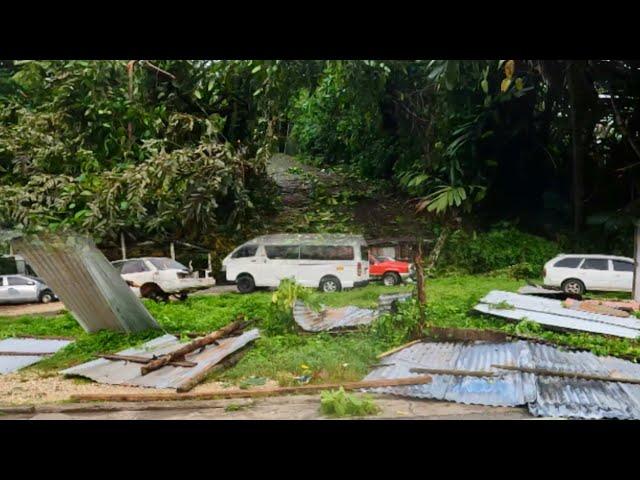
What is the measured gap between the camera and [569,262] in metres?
4.07

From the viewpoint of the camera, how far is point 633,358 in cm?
392

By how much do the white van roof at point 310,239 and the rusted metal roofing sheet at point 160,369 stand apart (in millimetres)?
557

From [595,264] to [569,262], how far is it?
0.48 feet

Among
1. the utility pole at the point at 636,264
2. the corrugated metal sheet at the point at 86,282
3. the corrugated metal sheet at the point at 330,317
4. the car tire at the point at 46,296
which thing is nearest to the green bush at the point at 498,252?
the utility pole at the point at 636,264

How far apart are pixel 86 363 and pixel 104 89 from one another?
5.48 feet

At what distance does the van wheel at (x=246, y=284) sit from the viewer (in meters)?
4.15

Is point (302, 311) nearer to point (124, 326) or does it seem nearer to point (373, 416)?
point (373, 416)

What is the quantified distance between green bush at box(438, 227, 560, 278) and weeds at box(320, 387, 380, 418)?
37.5 inches

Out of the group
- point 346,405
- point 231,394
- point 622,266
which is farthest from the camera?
point 622,266

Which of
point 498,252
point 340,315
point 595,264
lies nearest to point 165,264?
point 340,315

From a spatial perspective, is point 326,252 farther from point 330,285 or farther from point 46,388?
point 46,388

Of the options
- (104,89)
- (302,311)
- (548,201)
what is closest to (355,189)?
(302,311)

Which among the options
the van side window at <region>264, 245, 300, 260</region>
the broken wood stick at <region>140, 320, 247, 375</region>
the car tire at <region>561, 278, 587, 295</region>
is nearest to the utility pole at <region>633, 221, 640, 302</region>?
the car tire at <region>561, 278, 587, 295</region>

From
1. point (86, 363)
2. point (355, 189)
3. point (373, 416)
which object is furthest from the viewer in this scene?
point (355, 189)
